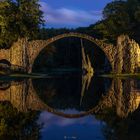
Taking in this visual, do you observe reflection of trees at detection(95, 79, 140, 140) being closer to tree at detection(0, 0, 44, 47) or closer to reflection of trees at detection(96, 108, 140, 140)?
reflection of trees at detection(96, 108, 140, 140)

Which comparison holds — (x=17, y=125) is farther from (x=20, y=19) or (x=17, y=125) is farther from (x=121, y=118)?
(x=20, y=19)

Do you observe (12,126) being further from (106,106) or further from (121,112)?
(106,106)

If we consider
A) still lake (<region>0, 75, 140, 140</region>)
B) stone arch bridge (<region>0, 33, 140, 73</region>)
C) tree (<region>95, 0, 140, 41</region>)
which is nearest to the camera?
still lake (<region>0, 75, 140, 140</region>)

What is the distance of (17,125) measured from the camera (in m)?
18.4

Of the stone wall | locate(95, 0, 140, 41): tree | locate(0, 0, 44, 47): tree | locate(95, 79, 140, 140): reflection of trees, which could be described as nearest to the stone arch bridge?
the stone wall

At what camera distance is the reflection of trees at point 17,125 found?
15.9m

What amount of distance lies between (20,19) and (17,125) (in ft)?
181

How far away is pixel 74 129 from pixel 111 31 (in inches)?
2592

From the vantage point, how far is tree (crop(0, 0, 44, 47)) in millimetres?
70938

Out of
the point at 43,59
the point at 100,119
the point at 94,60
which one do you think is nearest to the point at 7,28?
the point at 43,59

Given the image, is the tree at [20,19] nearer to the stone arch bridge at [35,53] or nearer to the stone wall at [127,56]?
the stone arch bridge at [35,53]

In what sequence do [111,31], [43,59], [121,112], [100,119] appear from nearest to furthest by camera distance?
[100,119] < [121,112] < [111,31] < [43,59]

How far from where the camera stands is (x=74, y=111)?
83.8ft

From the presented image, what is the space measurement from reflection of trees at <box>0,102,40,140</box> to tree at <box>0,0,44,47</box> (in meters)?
47.4
